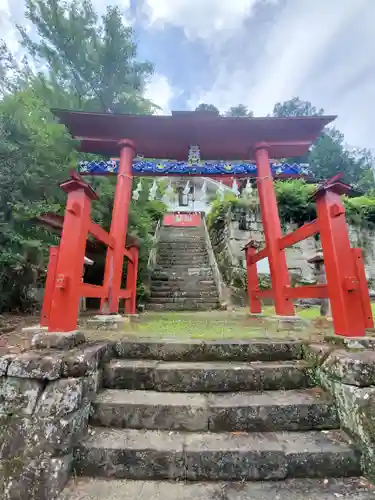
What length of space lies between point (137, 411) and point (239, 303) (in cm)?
636

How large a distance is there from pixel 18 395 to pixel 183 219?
49.1ft

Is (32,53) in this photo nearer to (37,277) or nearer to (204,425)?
(37,277)

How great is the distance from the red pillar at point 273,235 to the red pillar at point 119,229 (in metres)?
2.52

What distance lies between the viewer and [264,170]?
499 centimetres

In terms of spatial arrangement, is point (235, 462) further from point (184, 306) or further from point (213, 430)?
point (184, 306)

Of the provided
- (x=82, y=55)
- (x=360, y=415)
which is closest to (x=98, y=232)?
(x=360, y=415)

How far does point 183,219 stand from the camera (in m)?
16.4

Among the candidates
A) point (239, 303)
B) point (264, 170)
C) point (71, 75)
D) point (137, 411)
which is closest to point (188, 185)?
point (71, 75)

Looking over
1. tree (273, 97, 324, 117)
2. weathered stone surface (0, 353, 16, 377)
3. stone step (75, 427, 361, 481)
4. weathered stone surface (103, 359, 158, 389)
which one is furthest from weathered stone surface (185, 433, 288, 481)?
tree (273, 97, 324, 117)

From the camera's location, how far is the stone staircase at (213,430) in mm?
1470

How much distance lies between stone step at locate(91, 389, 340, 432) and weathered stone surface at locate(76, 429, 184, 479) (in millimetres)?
199

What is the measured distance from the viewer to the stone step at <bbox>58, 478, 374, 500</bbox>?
137 centimetres

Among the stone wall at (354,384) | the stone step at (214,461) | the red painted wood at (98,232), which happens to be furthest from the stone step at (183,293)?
the stone step at (214,461)

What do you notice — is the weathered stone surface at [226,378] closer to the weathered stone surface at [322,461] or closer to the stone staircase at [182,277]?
the weathered stone surface at [322,461]
